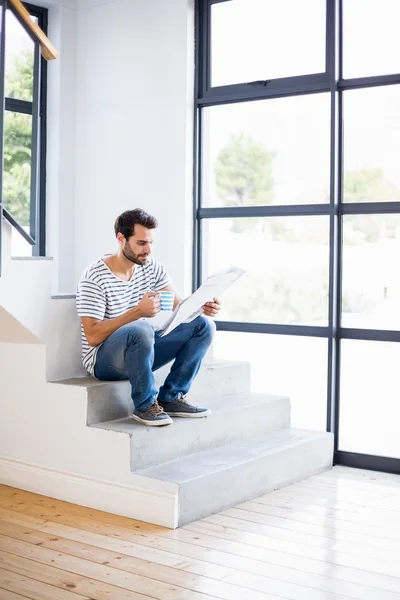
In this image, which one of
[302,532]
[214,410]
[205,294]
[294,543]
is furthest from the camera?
[214,410]

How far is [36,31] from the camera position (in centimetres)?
347

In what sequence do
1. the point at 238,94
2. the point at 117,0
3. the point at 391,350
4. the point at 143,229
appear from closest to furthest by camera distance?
the point at 143,229, the point at 391,350, the point at 238,94, the point at 117,0

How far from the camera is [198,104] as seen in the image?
4.71m

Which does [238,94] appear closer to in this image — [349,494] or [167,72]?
[167,72]

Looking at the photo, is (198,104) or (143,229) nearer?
(143,229)

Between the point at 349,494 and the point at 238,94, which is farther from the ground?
the point at 238,94

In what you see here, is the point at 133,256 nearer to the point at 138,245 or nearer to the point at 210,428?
the point at 138,245

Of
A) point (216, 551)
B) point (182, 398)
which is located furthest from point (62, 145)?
point (216, 551)

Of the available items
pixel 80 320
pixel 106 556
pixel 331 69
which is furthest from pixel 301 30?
pixel 106 556

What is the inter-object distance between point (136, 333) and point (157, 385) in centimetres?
62

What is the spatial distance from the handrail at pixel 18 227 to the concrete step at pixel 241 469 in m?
1.07

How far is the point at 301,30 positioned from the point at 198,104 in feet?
2.32

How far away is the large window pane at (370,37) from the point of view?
4125mm

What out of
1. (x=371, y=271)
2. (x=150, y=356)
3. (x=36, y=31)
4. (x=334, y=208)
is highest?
(x=36, y=31)
